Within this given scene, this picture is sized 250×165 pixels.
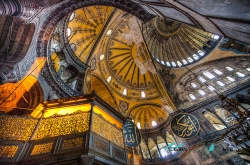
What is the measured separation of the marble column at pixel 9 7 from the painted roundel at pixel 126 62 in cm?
859

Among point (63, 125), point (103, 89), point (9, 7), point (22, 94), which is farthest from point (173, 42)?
point (22, 94)

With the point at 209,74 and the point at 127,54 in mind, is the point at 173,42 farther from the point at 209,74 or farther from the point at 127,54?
the point at 127,54

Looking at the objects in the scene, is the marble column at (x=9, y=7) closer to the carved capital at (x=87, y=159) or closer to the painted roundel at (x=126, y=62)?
the carved capital at (x=87, y=159)

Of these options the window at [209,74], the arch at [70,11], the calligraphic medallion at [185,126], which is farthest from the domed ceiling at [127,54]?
the calligraphic medallion at [185,126]

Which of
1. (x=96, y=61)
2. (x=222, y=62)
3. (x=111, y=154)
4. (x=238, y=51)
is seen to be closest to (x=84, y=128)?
(x=111, y=154)

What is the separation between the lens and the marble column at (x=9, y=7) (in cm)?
351

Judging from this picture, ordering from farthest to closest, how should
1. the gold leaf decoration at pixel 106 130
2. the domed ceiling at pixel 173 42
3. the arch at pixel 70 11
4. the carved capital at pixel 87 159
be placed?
the domed ceiling at pixel 173 42, the arch at pixel 70 11, the gold leaf decoration at pixel 106 130, the carved capital at pixel 87 159

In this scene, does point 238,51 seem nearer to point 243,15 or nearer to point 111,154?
point 243,15

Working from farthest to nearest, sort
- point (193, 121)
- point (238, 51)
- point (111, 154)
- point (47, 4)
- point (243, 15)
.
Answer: point (238, 51) → point (193, 121) → point (47, 4) → point (111, 154) → point (243, 15)

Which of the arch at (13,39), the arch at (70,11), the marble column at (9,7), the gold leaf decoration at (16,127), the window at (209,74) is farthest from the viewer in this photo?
the window at (209,74)

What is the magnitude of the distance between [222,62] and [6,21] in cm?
1762

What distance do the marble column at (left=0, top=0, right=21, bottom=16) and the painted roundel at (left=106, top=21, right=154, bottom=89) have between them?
8587 millimetres

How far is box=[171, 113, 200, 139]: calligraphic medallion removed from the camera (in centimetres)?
767

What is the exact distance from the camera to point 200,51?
14.0 m
